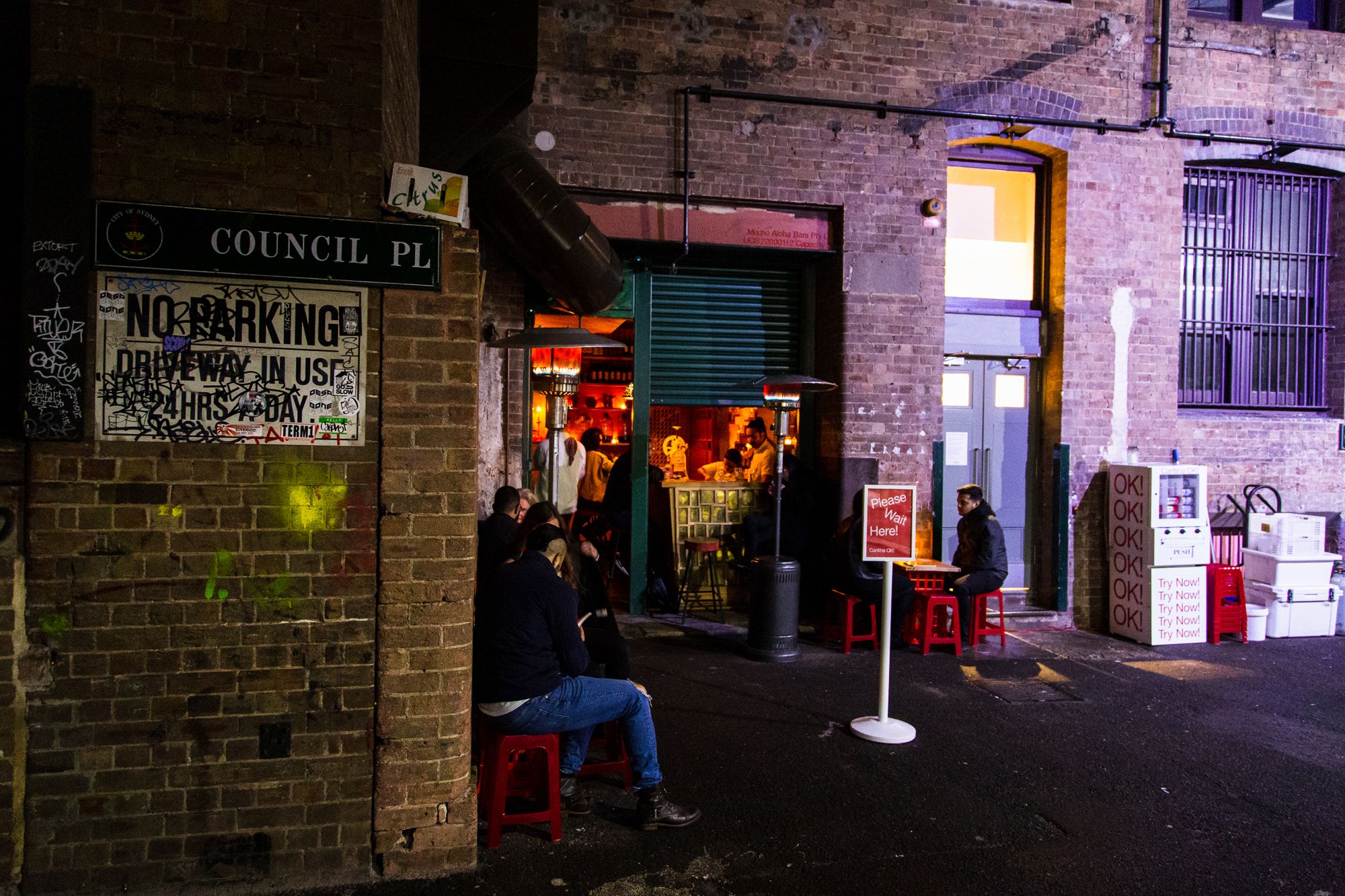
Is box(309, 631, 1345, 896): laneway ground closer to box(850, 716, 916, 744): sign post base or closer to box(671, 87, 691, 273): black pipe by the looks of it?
box(850, 716, 916, 744): sign post base

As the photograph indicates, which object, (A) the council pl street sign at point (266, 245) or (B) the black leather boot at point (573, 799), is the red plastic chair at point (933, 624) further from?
(A) the council pl street sign at point (266, 245)

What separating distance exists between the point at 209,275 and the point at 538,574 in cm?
212

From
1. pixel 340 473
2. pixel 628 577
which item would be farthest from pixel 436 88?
pixel 628 577

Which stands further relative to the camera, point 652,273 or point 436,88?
point 652,273

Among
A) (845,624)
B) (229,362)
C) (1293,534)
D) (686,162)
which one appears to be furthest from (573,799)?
(1293,534)

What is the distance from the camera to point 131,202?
3.62 meters

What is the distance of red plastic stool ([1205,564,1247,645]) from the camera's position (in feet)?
28.6

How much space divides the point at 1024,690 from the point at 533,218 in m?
5.74

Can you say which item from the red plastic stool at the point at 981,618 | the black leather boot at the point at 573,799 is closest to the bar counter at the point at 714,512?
the red plastic stool at the point at 981,618

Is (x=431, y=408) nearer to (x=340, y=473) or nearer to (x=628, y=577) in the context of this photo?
(x=340, y=473)

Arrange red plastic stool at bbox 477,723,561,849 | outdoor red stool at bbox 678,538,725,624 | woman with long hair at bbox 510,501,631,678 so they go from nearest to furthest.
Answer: red plastic stool at bbox 477,723,561,849, woman with long hair at bbox 510,501,631,678, outdoor red stool at bbox 678,538,725,624

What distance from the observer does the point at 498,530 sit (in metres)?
6.26

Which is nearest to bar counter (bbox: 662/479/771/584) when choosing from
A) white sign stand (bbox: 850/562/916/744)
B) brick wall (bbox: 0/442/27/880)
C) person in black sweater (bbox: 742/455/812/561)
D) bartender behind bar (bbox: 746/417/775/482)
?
bartender behind bar (bbox: 746/417/775/482)

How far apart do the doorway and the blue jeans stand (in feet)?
20.1
